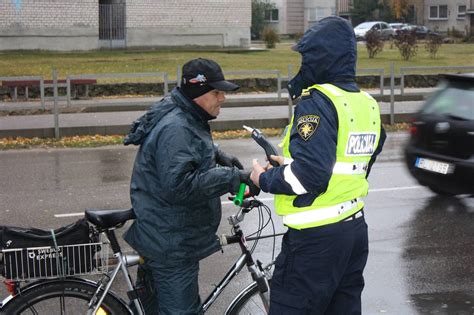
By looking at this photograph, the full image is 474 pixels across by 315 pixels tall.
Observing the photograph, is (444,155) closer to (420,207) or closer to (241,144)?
(420,207)

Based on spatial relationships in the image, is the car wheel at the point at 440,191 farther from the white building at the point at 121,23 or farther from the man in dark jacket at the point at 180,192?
the white building at the point at 121,23

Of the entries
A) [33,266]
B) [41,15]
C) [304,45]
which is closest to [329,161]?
[304,45]

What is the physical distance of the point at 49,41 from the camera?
3725 cm

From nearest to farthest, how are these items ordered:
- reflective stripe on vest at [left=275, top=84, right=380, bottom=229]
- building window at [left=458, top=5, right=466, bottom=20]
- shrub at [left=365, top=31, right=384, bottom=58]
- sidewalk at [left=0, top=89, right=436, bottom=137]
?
reflective stripe on vest at [left=275, top=84, right=380, bottom=229] < sidewalk at [left=0, top=89, right=436, bottom=137] < shrub at [left=365, top=31, right=384, bottom=58] < building window at [left=458, top=5, right=466, bottom=20]

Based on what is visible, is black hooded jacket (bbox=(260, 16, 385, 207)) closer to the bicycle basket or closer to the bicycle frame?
the bicycle frame

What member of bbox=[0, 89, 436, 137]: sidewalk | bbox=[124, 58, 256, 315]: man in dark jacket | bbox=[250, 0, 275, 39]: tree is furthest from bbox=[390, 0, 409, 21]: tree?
bbox=[124, 58, 256, 315]: man in dark jacket

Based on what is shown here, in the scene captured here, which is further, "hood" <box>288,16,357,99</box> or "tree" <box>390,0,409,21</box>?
"tree" <box>390,0,409,21</box>

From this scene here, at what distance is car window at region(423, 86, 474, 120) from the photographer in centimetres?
889

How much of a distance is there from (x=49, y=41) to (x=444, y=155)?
30.7 m

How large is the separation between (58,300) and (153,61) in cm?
2867

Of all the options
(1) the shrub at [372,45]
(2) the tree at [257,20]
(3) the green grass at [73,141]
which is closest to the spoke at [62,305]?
(3) the green grass at [73,141]

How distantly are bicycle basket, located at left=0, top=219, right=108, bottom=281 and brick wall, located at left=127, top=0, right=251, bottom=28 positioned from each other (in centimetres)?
3573

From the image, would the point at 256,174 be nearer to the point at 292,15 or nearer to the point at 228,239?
the point at 228,239

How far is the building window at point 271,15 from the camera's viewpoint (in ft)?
245
